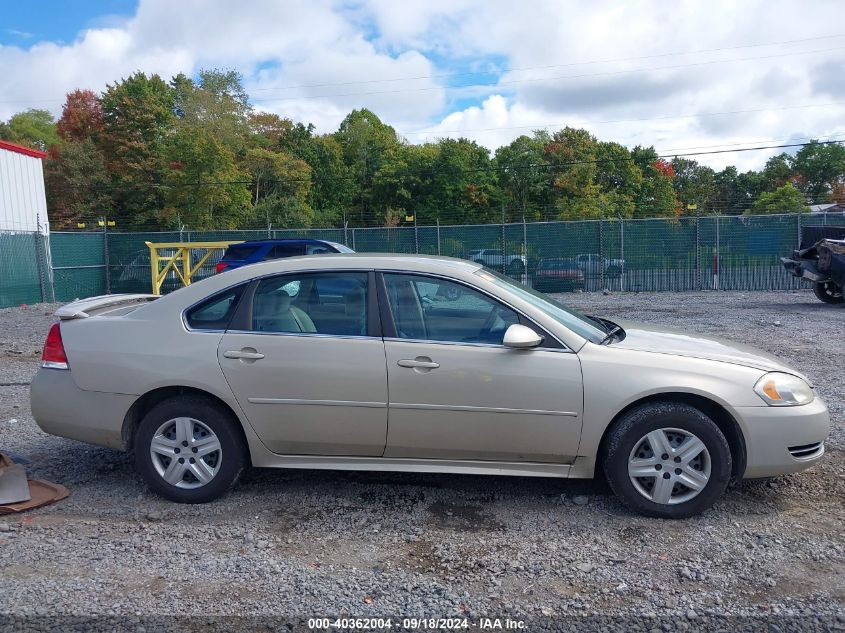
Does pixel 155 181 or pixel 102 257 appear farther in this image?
pixel 155 181

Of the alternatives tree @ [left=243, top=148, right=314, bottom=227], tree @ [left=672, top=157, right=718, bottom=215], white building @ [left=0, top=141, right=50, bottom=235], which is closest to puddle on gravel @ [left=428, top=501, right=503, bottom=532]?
white building @ [left=0, top=141, right=50, bottom=235]

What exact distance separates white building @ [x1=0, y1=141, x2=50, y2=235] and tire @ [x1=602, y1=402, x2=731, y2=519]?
73.4 feet

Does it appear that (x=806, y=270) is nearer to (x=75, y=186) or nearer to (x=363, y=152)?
(x=75, y=186)

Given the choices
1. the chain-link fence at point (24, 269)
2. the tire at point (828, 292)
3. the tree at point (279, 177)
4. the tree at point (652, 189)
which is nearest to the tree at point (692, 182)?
the tree at point (652, 189)

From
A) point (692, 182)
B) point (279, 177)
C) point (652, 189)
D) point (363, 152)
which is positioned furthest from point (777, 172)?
point (279, 177)

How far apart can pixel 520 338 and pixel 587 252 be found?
17047 millimetres

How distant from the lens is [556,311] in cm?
461

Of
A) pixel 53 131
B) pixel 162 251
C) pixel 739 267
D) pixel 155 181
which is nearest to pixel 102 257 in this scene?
pixel 162 251

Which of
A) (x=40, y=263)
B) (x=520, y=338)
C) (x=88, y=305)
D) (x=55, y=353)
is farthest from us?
(x=40, y=263)

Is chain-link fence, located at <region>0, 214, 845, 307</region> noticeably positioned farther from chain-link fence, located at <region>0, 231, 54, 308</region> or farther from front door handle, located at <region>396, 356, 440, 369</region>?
front door handle, located at <region>396, 356, 440, 369</region>

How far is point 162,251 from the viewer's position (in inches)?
907

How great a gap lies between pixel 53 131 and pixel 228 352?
7537 cm

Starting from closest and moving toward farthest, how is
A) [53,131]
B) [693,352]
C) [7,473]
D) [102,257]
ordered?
[693,352]
[7,473]
[102,257]
[53,131]

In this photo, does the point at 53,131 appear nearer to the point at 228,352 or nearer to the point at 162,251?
the point at 162,251
